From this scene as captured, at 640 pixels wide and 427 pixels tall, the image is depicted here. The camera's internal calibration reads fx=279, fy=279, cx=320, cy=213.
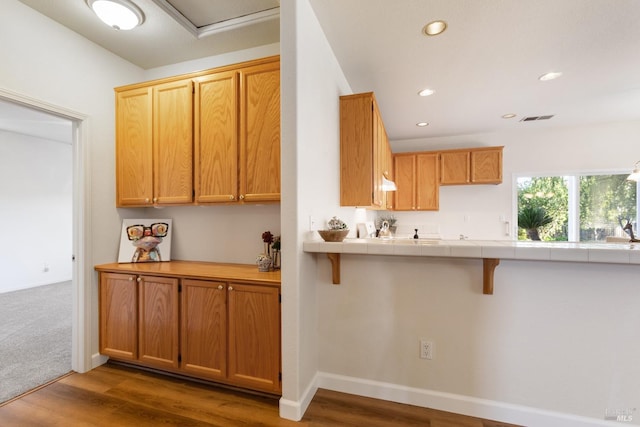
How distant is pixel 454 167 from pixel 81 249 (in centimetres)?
495

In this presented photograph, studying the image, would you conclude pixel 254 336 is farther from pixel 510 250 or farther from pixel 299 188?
pixel 510 250

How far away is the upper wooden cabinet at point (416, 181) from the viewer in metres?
4.77

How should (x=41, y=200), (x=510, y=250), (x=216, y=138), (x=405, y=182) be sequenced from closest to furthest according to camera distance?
(x=510, y=250), (x=216, y=138), (x=405, y=182), (x=41, y=200)

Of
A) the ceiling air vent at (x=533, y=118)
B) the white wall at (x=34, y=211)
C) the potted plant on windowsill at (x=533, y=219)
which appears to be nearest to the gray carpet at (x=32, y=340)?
the white wall at (x=34, y=211)

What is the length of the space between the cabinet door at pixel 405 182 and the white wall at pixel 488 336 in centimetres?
316

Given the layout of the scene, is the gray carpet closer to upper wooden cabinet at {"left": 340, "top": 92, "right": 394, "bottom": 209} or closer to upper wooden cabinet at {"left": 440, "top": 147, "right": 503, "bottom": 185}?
upper wooden cabinet at {"left": 340, "top": 92, "right": 394, "bottom": 209}

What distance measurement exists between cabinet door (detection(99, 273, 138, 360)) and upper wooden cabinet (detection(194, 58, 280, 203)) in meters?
0.91

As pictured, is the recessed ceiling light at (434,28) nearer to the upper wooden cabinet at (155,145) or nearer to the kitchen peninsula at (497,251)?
the kitchen peninsula at (497,251)

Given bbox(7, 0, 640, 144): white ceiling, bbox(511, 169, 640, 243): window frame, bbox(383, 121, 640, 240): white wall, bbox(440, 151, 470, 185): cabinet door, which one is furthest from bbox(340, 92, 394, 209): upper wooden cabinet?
bbox(511, 169, 640, 243): window frame

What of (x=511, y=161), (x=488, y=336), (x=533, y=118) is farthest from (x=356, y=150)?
(x=511, y=161)

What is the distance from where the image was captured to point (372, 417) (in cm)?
176

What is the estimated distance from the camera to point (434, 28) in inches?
83.7

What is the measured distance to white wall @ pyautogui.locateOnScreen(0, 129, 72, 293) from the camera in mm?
4723

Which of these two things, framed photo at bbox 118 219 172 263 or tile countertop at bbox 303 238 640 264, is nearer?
tile countertop at bbox 303 238 640 264
